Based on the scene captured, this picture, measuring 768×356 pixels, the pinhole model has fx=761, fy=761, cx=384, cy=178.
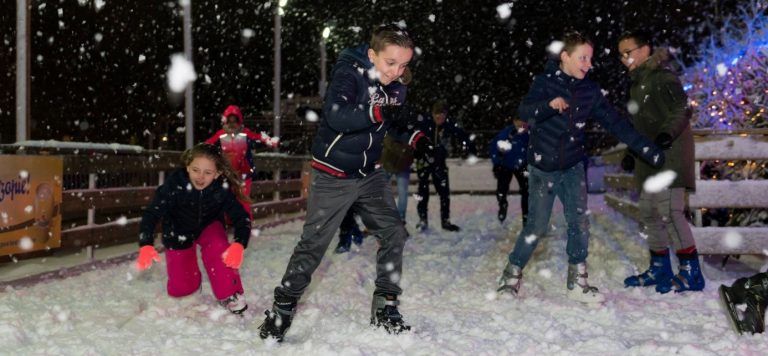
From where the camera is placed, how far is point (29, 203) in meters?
6.62

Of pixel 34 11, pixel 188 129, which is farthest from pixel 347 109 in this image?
pixel 34 11

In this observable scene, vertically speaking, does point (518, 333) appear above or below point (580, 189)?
below

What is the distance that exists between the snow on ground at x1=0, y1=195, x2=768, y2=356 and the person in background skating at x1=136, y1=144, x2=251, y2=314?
17 cm

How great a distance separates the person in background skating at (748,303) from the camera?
4129 millimetres

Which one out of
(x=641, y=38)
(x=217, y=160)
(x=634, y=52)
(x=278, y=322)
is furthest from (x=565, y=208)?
(x=217, y=160)

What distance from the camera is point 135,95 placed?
1198 inches

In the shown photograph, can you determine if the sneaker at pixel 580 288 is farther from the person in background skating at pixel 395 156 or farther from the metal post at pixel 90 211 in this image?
the metal post at pixel 90 211

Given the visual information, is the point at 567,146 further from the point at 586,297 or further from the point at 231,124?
the point at 231,124

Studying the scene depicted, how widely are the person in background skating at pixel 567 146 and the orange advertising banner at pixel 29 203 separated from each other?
4077mm

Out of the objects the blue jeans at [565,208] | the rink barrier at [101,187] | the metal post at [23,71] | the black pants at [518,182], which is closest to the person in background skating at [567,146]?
the blue jeans at [565,208]

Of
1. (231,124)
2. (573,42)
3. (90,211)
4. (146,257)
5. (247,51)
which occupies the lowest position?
(146,257)

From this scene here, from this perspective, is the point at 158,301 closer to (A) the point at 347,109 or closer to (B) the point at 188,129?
(A) the point at 347,109

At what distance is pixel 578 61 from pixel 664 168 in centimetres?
114

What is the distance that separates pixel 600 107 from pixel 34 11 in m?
25.8
